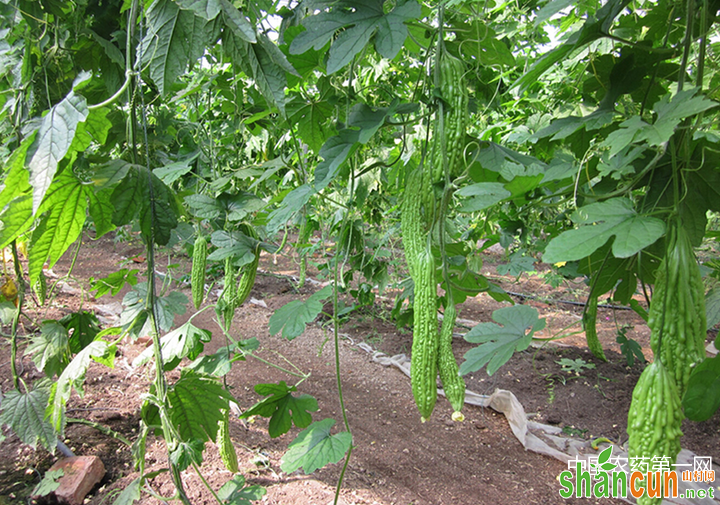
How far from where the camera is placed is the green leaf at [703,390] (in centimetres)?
74

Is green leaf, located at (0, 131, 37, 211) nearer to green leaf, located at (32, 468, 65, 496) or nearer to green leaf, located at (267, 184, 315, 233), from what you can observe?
green leaf, located at (267, 184, 315, 233)

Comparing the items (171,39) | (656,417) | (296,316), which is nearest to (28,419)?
(296,316)

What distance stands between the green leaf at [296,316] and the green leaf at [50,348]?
2.60 ft

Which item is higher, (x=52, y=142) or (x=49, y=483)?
(x=52, y=142)

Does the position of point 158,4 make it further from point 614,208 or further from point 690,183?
point 690,183

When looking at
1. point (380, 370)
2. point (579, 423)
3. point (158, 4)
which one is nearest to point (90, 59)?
point (158, 4)

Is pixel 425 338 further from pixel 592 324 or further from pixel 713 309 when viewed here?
pixel 713 309

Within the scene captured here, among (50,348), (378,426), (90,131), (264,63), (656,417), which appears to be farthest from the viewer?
(378,426)

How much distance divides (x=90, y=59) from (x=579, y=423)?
366 centimetres

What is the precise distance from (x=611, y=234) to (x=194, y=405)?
1247 millimetres

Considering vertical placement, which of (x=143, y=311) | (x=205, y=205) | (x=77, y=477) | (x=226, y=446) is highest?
(x=205, y=205)

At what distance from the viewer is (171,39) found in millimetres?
893

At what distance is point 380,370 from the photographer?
4035mm

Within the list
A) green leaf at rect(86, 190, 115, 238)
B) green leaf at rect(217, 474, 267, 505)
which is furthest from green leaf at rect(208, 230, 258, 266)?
green leaf at rect(217, 474, 267, 505)
